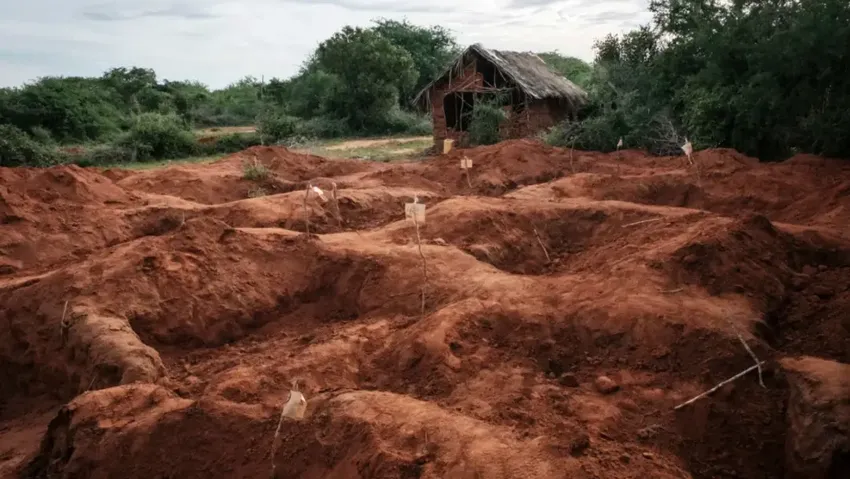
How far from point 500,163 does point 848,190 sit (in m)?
5.86

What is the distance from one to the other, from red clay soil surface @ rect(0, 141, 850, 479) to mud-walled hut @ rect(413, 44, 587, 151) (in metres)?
11.0

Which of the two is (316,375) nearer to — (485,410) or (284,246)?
(485,410)

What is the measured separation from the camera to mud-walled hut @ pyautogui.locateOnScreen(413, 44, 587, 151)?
1964 cm

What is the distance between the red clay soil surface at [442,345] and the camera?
3.67m

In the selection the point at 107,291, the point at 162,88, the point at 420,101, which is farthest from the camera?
the point at 162,88

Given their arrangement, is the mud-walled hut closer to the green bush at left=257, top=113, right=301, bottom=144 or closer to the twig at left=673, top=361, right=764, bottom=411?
the green bush at left=257, top=113, right=301, bottom=144

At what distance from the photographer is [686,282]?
5.38 meters

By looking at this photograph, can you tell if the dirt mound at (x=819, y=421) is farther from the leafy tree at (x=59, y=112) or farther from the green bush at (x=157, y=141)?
the leafy tree at (x=59, y=112)

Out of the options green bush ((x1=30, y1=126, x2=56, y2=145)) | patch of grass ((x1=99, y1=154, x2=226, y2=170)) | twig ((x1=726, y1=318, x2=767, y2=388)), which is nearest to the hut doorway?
patch of grass ((x1=99, y1=154, x2=226, y2=170))

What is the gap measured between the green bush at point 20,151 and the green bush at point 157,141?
85.9 inches

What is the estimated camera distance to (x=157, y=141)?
2042 cm

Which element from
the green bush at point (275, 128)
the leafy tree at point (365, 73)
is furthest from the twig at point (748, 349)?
the leafy tree at point (365, 73)

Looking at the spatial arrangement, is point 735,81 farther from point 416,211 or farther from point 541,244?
point 416,211

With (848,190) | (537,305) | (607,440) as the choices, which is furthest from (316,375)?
(848,190)
